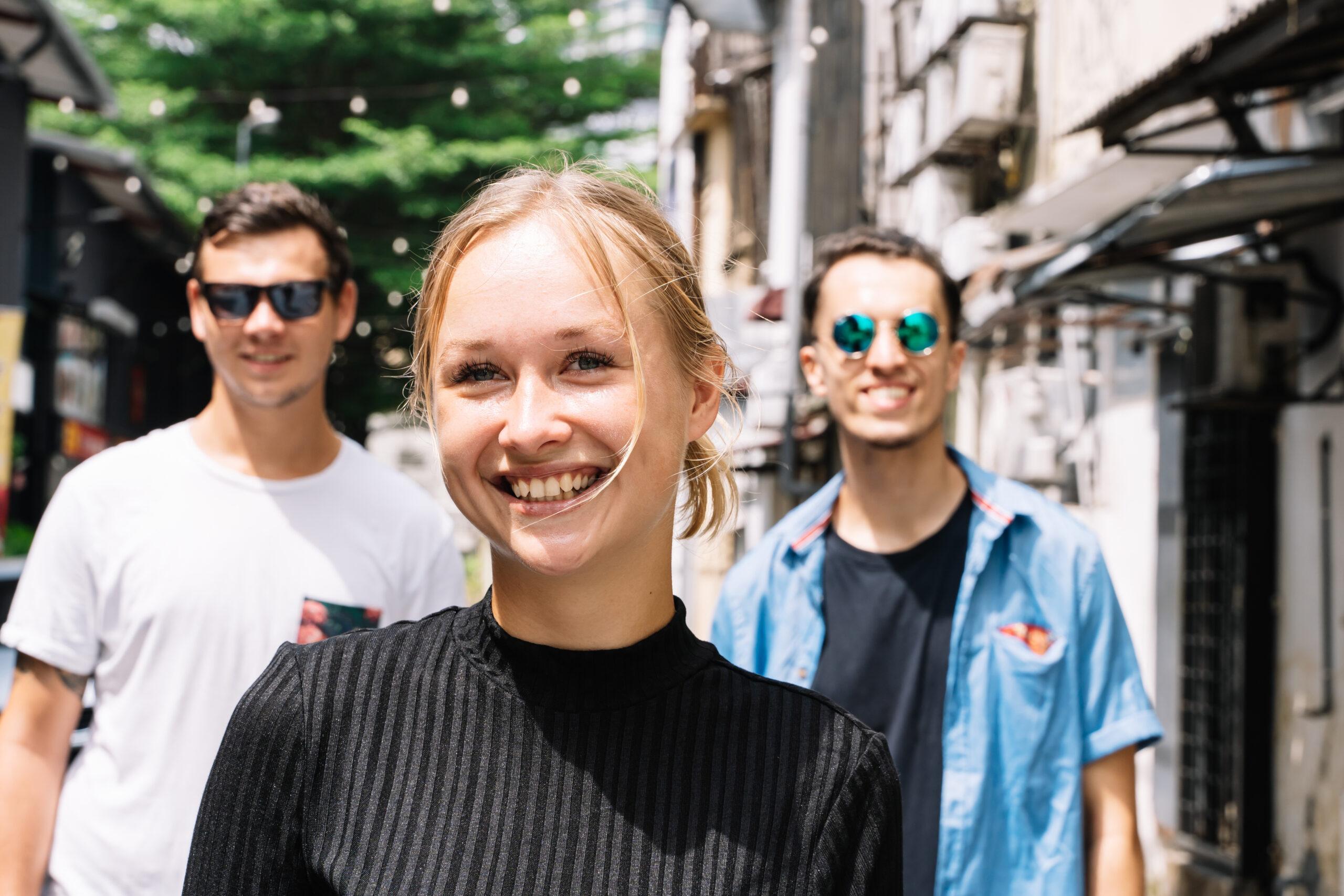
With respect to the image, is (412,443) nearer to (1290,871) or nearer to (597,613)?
(1290,871)

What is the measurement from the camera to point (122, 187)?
15.5 metres

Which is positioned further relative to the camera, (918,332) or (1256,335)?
(1256,335)

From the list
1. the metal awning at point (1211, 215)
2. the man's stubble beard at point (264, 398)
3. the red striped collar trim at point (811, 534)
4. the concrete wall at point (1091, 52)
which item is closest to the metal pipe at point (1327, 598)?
the metal awning at point (1211, 215)

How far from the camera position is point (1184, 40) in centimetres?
739

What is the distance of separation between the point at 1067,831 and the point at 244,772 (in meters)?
1.98

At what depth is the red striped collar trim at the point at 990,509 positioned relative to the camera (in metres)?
3.21

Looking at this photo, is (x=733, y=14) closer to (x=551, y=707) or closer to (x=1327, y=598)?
(x=1327, y=598)

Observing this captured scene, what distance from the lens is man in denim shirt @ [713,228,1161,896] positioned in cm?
296

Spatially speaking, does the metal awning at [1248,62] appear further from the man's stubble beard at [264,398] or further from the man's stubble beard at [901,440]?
the man's stubble beard at [264,398]

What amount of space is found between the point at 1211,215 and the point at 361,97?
14.0m

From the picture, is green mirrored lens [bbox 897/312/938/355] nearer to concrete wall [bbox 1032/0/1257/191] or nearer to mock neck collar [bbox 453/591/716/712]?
mock neck collar [bbox 453/591/716/712]

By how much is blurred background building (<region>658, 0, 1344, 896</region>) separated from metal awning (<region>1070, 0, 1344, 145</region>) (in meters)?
0.01

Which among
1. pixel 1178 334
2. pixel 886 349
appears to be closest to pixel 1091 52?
pixel 1178 334

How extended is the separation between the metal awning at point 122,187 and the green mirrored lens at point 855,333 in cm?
1209
